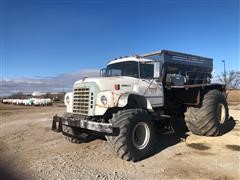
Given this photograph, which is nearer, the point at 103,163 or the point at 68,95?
the point at 103,163

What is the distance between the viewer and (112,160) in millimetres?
6648

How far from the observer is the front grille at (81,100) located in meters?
7.34

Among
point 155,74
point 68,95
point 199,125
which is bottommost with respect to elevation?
point 199,125

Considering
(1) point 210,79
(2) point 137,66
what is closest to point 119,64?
(2) point 137,66

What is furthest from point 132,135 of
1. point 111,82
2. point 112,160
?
point 111,82

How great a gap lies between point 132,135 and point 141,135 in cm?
58

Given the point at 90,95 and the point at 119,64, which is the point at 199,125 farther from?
the point at 90,95

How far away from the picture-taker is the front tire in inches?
252

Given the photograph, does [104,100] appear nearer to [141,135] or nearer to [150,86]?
[141,135]

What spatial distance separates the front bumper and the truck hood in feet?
3.13

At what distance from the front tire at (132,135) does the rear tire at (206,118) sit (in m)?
2.41

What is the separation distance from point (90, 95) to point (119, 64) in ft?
7.00

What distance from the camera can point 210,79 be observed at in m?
12.0

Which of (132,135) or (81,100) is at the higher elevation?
(81,100)
